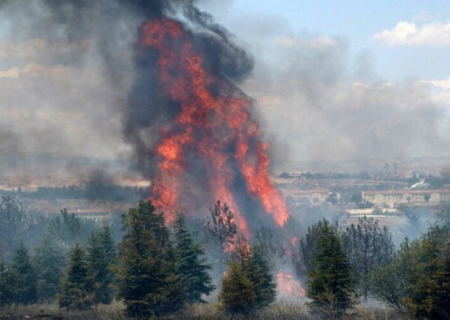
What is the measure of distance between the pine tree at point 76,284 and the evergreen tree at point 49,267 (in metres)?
4.31

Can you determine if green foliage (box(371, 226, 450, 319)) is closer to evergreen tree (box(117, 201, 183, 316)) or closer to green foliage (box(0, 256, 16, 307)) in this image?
evergreen tree (box(117, 201, 183, 316))

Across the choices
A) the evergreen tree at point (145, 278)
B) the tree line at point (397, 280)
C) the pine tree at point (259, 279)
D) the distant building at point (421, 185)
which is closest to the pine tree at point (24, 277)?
the evergreen tree at point (145, 278)

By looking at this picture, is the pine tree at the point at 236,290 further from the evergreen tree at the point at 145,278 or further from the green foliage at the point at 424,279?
the green foliage at the point at 424,279

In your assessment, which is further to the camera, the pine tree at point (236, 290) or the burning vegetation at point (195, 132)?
the burning vegetation at point (195, 132)

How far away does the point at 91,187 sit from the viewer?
111 meters

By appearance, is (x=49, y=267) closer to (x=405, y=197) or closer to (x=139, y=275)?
(x=139, y=275)

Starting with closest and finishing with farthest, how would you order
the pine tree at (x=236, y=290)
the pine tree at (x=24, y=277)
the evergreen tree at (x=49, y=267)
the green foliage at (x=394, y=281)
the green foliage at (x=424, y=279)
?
the green foliage at (x=424, y=279), the green foliage at (x=394, y=281), the pine tree at (x=236, y=290), the pine tree at (x=24, y=277), the evergreen tree at (x=49, y=267)

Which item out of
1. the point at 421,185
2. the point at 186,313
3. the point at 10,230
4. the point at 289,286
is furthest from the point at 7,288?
the point at 421,185

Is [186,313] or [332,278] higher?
[332,278]

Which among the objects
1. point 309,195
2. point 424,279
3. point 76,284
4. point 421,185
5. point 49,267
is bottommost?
point 76,284

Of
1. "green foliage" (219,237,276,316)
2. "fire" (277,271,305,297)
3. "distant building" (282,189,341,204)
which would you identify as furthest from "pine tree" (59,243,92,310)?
"distant building" (282,189,341,204)

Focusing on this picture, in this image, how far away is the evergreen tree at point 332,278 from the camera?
Result: 113 ft

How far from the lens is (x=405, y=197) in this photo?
137 meters

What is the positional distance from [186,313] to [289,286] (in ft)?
71.9
